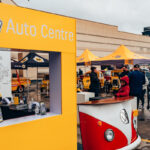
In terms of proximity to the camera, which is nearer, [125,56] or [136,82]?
[136,82]

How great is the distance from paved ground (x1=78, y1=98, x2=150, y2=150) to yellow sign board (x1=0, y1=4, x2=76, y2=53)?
2.58 m

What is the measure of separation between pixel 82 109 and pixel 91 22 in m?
41.4

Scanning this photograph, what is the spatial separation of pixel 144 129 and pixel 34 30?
4784mm

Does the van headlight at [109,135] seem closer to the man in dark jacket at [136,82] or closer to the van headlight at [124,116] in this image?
the van headlight at [124,116]

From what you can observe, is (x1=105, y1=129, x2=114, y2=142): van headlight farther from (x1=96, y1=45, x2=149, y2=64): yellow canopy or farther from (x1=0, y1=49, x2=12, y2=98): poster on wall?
(x1=96, y1=45, x2=149, y2=64): yellow canopy

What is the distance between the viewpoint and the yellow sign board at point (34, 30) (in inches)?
122

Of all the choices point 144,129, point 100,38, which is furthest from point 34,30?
point 100,38

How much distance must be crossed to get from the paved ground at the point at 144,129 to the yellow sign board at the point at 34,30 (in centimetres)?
258

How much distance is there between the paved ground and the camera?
5047mm

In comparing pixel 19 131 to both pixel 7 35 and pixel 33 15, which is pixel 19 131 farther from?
pixel 33 15

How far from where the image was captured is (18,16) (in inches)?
127

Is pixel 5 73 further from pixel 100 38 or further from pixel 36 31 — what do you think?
pixel 100 38

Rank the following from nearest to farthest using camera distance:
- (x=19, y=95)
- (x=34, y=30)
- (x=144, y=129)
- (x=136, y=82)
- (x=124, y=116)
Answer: (x=34, y=30) < (x=124, y=116) < (x=19, y=95) < (x=144, y=129) < (x=136, y=82)

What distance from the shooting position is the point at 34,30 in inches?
134
